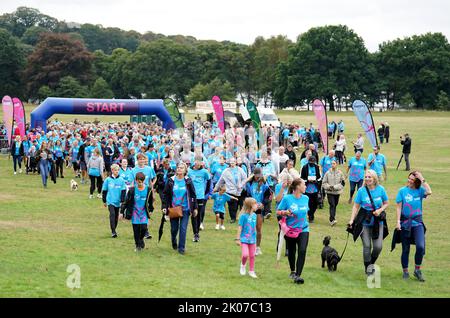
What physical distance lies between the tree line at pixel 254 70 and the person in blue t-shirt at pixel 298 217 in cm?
7943

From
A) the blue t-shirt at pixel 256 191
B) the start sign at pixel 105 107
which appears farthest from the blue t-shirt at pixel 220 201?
the start sign at pixel 105 107

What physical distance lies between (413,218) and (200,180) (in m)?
4.98

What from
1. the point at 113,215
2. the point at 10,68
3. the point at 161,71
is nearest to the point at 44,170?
the point at 113,215

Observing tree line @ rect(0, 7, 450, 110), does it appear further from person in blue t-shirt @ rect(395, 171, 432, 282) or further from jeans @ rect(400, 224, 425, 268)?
jeans @ rect(400, 224, 425, 268)

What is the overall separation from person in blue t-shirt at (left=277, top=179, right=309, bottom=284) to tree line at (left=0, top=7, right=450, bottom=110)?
7943cm

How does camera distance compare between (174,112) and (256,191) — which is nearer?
(256,191)

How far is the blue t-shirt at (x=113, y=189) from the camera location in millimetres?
13688

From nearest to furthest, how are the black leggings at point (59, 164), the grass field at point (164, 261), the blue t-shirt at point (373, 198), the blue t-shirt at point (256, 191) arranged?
the grass field at point (164, 261) < the blue t-shirt at point (373, 198) < the blue t-shirt at point (256, 191) < the black leggings at point (59, 164)

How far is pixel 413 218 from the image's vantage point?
34.1ft

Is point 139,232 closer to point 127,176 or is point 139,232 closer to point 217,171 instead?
point 127,176

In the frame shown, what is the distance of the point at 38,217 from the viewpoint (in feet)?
54.5

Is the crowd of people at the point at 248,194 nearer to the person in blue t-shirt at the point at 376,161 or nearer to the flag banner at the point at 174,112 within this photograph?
the person in blue t-shirt at the point at 376,161

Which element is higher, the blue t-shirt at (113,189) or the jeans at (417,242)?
the blue t-shirt at (113,189)

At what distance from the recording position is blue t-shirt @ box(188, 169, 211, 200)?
13.9m
